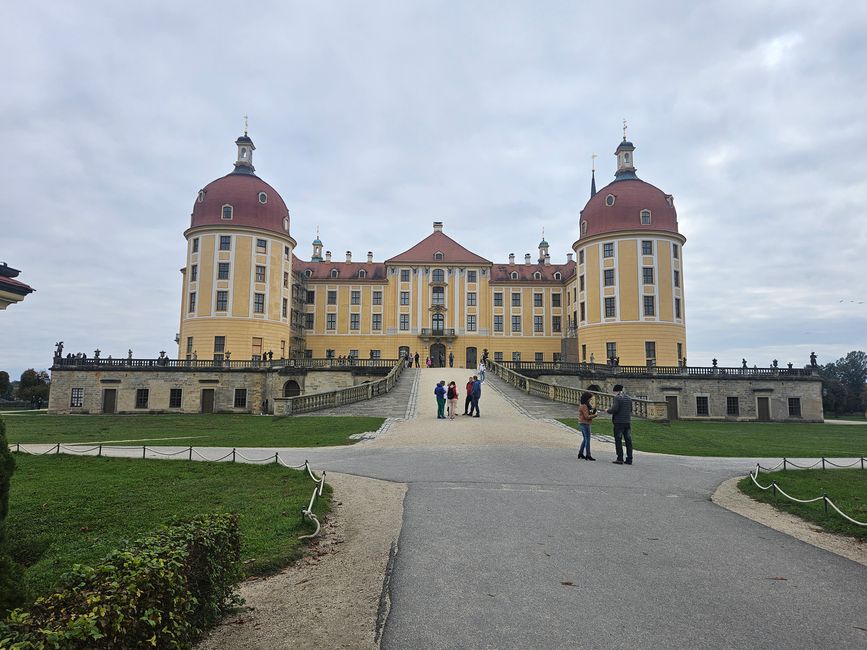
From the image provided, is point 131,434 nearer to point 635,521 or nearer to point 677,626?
point 635,521

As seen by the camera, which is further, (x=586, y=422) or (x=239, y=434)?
(x=239, y=434)

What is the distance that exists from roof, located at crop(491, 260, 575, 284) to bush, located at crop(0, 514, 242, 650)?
58861mm

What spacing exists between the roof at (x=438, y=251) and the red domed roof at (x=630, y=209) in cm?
1451

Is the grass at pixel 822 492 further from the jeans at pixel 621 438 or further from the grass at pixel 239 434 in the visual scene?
the grass at pixel 239 434

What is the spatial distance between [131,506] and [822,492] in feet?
38.8

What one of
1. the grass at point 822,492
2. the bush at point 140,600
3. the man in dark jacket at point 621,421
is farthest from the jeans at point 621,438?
the bush at point 140,600

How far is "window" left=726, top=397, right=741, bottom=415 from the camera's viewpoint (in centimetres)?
4291

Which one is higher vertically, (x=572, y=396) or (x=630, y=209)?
(x=630, y=209)

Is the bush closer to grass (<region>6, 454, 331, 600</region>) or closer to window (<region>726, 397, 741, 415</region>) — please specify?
grass (<region>6, 454, 331, 600</region>)

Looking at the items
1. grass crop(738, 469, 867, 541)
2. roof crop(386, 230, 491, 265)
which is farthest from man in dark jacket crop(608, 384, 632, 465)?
roof crop(386, 230, 491, 265)

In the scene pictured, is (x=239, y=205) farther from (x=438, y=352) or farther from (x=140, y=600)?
(x=140, y=600)

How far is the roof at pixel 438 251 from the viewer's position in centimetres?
6109

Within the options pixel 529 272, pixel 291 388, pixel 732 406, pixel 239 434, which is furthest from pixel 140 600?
pixel 529 272

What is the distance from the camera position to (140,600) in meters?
3.26
